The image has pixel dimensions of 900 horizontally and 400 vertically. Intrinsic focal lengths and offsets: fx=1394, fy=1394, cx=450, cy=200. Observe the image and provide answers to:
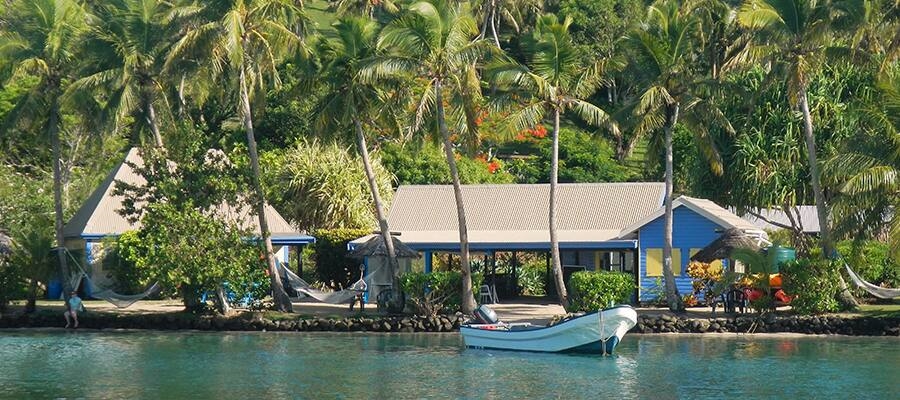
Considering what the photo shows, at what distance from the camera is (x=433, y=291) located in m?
44.9

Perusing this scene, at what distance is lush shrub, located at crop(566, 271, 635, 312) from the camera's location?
4359 centimetres

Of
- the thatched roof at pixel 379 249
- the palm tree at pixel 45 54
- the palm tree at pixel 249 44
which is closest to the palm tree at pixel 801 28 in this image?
the thatched roof at pixel 379 249

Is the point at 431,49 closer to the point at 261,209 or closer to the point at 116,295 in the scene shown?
the point at 261,209

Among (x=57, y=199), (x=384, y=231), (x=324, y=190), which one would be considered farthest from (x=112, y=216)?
(x=384, y=231)

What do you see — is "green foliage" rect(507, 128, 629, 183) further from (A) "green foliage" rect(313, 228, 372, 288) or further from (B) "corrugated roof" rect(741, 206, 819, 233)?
(A) "green foliage" rect(313, 228, 372, 288)

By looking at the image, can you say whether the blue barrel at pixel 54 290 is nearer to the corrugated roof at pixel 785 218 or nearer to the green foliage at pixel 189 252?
the green foliage at pixel 189 252

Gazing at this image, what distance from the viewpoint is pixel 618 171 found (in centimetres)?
7944

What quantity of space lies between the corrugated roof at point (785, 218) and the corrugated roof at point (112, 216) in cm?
2117

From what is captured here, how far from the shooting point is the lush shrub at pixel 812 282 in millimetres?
42875

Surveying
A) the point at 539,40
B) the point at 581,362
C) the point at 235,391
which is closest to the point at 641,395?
the point at 581,362

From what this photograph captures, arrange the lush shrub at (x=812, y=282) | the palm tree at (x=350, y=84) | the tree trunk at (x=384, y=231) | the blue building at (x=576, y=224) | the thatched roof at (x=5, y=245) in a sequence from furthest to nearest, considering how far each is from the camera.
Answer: the thatched roof at (x=5, y=245) → the blue building at (x=576, y=224) → the tree trunk at (x=384, y=231) → the palm tree at (x=350, y=84) → the lush shrub at (x=812, y=282)

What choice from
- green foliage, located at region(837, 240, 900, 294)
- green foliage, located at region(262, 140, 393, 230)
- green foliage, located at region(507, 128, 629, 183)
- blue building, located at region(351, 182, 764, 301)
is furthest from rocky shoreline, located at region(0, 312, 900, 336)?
green foliage, located at region(507, 128, 629, 183)

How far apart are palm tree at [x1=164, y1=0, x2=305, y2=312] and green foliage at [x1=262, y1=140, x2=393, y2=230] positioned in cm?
1091

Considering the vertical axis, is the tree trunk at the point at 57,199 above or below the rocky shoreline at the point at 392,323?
above
